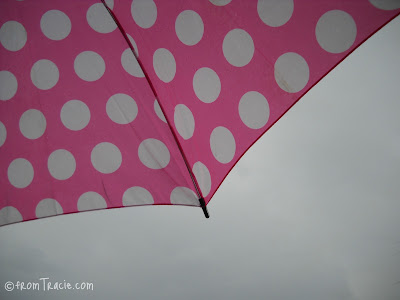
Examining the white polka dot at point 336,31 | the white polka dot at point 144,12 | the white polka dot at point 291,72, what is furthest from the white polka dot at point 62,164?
the white polka dot at point 336,31

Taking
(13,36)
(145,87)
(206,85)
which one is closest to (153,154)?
(145,87)

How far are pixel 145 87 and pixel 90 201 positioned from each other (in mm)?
651

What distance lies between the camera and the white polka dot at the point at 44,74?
3.68 feet

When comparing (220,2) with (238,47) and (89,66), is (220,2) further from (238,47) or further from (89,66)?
(89,66)

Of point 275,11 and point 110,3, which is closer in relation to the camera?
point 275,11

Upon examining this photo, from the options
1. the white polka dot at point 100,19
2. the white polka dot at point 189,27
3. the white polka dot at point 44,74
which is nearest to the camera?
the white polka dot at point 189,27

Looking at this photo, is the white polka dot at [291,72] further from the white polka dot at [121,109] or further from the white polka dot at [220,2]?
the white polka dot at [121,109]

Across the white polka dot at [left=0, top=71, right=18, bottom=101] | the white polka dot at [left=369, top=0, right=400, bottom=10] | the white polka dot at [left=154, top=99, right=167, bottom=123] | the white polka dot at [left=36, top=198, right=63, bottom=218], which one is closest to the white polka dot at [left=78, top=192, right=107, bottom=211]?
the white polka dot at [left=36, top=198, right=63, bottom=218]

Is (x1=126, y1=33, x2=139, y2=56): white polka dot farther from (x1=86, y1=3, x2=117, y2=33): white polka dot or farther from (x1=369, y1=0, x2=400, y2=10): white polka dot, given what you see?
(x1=369, y1=0, x2=400, y2=10): white polka dot

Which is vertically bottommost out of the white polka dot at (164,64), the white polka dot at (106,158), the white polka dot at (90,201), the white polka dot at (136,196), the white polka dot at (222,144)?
the white polka dot at (90,201)

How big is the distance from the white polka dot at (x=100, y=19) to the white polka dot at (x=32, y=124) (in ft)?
1.73

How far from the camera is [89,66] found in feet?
3.64

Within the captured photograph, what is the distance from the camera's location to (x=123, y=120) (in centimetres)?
113

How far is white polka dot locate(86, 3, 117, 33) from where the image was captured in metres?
1.02
